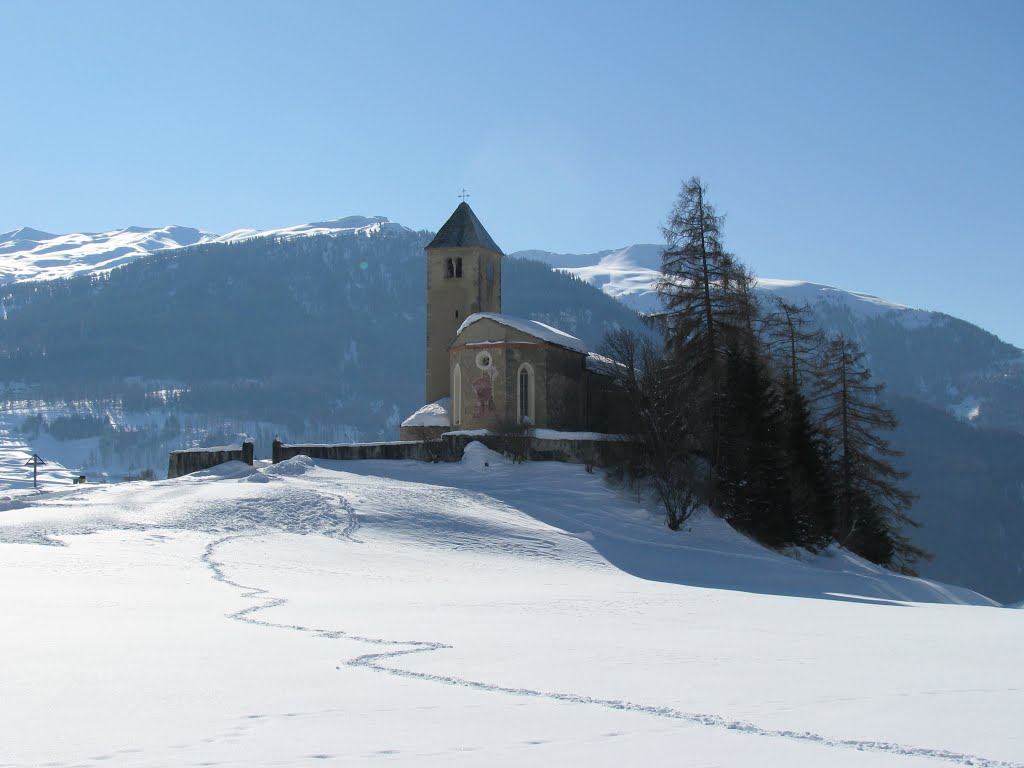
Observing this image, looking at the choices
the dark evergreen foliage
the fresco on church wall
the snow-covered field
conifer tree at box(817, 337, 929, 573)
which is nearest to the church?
the fresco on church wall

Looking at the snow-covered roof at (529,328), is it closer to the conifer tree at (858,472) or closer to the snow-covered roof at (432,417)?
the snow-covered roof at (432,417)

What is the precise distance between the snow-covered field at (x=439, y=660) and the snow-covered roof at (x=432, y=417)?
1804 centimetres

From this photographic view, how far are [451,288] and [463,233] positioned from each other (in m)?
3.04

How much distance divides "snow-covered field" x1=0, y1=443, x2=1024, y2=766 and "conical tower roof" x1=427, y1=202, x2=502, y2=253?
25788 millimetres

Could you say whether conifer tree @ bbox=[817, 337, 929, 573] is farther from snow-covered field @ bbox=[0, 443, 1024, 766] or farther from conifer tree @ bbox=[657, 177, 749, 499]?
snow-covered field @ bbox=[0, 443, 1024, 766]

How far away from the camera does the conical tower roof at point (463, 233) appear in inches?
2232

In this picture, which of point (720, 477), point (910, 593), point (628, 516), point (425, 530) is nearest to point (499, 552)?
point (425, 530)

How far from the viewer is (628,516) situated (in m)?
40.6

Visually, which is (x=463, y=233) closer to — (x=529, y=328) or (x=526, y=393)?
(x=529, y=328)

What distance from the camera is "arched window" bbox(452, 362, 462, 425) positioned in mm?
49000

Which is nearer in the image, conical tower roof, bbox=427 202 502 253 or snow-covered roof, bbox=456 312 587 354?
snow-covered roof, bbox=456 312 587 354

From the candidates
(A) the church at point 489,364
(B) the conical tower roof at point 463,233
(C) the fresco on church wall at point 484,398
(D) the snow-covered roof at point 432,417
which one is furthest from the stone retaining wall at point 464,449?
(B) the conical tower roof at point 463,233

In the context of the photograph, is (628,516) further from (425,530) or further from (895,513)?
(895,513)

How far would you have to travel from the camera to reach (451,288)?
56.6m
